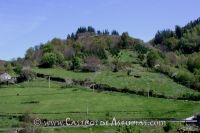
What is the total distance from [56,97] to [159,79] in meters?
28.0

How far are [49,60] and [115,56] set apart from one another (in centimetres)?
2433

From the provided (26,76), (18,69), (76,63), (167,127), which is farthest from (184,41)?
(167,127)

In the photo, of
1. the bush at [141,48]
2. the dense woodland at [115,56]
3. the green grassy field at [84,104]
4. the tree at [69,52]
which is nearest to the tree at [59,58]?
the dense woodland at [115,56]

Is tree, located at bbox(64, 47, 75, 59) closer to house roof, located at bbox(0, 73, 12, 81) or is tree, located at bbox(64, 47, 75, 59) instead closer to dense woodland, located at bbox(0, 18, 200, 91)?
dense woodland, located at bbox(0, 18, 200, 91)

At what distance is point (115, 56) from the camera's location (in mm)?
157500

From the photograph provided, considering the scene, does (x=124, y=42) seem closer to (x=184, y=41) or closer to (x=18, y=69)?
(x=184, y=41)

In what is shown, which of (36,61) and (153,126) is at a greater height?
(36,61)

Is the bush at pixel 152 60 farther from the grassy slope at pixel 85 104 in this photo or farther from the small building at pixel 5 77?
the small building at pixel 5 77

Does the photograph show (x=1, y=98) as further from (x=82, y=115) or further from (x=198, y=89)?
(x=198, y=89)

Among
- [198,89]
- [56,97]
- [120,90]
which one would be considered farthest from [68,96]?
[198,89]

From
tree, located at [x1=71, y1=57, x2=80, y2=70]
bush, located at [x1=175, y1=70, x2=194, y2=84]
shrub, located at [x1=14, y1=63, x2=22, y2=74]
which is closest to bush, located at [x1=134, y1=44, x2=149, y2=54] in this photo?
tree, located at [x1=71, y1=57, x2=80, y2=70]

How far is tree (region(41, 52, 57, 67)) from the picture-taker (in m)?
140

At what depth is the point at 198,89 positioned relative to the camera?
117 m

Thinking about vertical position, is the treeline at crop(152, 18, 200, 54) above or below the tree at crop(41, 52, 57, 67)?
above
